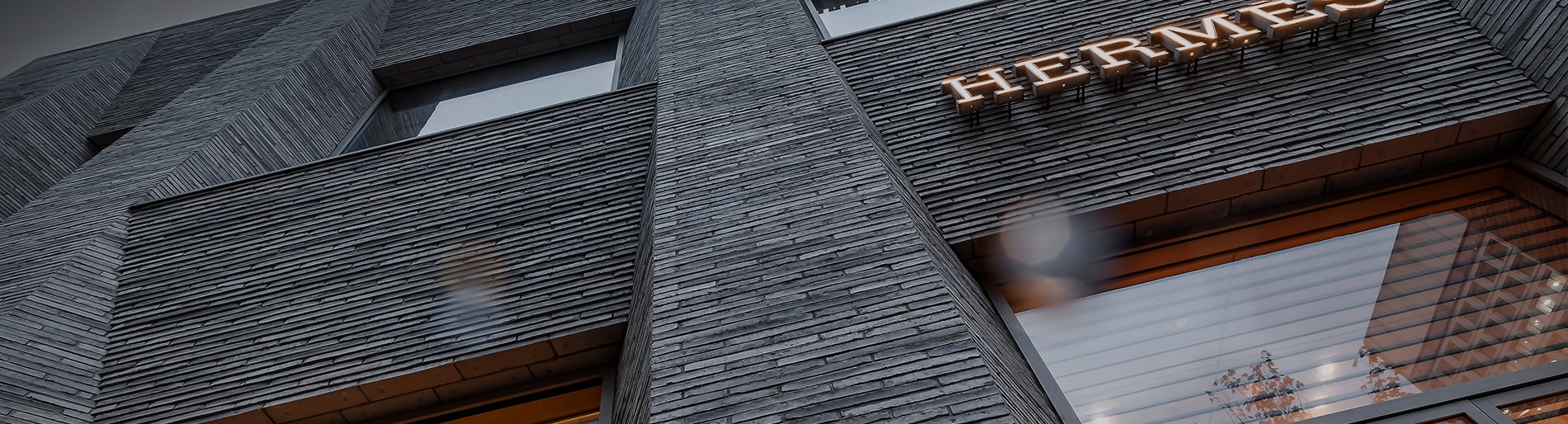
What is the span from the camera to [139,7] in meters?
12.1

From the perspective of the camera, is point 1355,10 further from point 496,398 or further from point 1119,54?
point 496,398

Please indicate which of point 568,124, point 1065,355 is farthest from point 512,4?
point 1065,355

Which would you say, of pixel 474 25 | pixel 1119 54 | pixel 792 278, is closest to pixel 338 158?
pixel 474 25

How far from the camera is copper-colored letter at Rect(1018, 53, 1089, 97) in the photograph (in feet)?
17.1

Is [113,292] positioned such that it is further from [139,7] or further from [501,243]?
[139,7]

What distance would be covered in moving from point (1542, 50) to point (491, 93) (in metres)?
8.08

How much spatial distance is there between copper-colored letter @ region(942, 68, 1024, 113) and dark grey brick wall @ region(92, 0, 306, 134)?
892cm

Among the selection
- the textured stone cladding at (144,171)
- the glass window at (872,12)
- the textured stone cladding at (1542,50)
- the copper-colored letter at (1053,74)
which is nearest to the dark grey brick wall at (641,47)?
the glass window at (872,12)

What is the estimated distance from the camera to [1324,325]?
376 cm

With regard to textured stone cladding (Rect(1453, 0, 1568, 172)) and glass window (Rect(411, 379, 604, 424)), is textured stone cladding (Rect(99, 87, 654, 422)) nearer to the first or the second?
glass window (Rect(411, 379, 604, 424))

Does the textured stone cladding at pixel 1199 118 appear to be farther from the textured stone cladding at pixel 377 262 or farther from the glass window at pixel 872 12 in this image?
the textured stone cladding at pixel 377 262

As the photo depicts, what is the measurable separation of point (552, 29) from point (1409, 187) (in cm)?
769

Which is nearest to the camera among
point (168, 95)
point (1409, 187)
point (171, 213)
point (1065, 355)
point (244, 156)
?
point (1065, 355)

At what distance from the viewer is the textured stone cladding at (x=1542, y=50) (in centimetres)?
434
